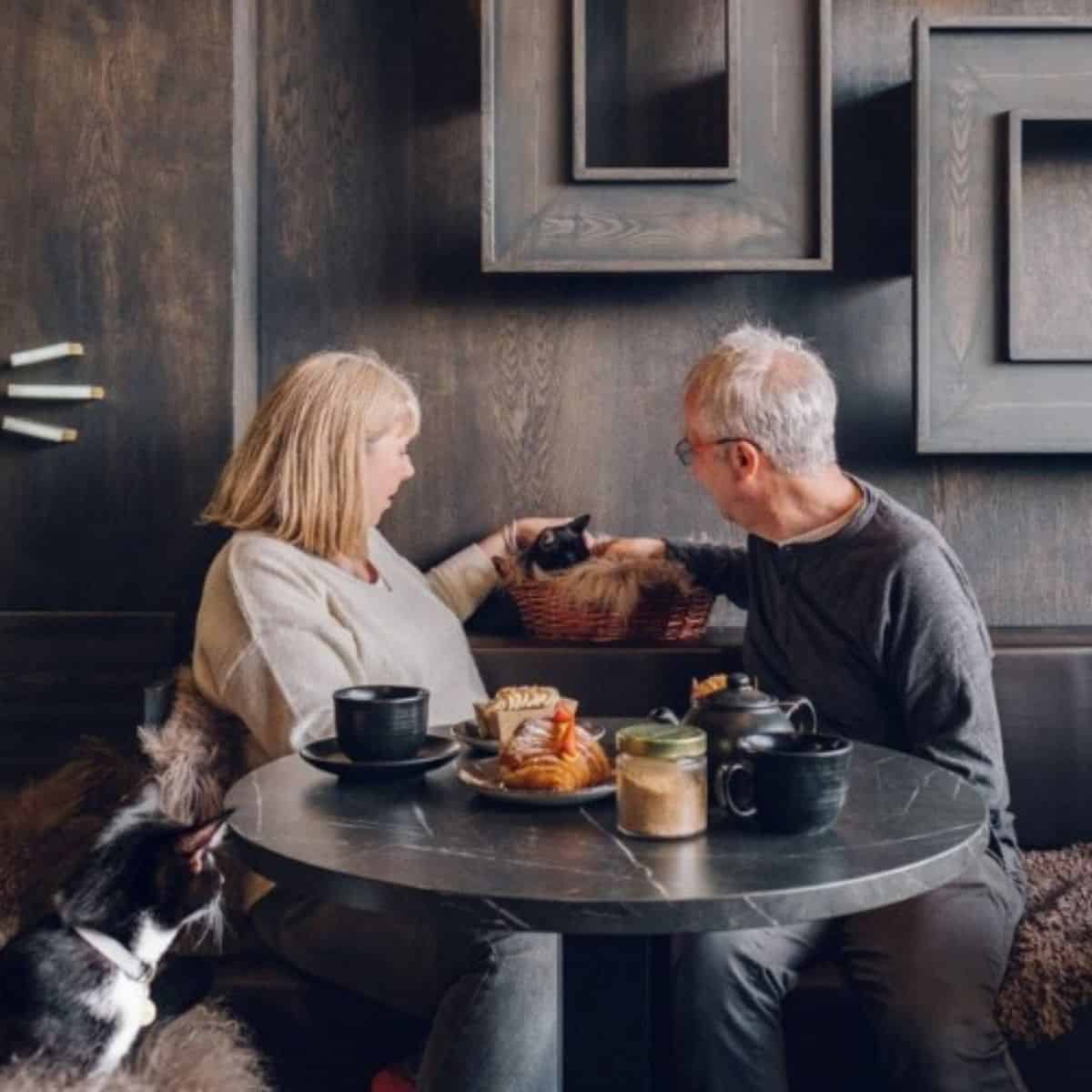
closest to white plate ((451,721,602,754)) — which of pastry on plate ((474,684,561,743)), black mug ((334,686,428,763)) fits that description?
pastry on plate ((474,684,561,743))

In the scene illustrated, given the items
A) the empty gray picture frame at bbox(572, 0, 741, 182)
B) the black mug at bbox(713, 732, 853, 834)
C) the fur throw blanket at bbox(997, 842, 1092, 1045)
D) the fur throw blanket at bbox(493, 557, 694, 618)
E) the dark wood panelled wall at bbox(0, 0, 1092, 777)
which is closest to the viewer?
the black mug at bbox(713, 732, 853, 834)

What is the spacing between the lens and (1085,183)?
9.37 ft

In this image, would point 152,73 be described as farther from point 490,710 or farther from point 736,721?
point 736,721

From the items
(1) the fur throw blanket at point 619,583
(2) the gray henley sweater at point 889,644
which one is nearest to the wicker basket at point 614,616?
(1) the fur throw blanket at point 619,583

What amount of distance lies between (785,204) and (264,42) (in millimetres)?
1097

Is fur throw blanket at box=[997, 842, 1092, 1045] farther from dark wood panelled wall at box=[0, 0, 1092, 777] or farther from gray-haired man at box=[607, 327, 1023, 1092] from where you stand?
dark wood panelled wall at box=[0, 0, 1092, 777]

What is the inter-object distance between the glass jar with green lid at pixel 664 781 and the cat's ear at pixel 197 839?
467mm

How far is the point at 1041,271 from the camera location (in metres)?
2.87

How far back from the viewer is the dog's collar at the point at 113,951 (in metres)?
1.64

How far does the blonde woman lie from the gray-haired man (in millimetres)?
326

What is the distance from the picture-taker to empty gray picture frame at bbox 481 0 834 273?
8.79ft

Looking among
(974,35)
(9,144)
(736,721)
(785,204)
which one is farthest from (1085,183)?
(9,144)

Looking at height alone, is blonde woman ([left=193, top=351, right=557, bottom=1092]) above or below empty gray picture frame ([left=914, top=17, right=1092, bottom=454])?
→ below

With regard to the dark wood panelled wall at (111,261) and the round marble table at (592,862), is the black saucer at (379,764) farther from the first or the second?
the dark wood panelled wall at (111,261)
